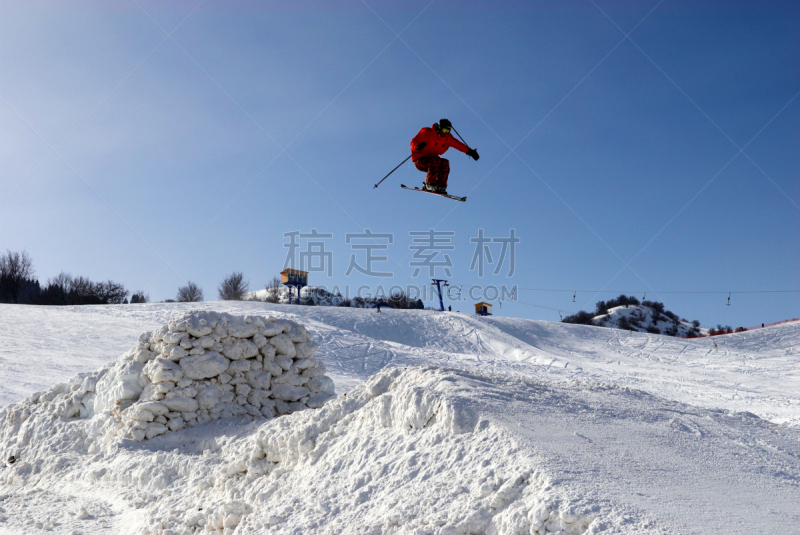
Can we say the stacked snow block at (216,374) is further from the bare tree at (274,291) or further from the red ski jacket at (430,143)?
the bare tree at (274,291)

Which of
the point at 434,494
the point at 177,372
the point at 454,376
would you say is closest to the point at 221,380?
the point at 177,372

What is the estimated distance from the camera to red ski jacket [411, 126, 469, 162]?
9.54 meters

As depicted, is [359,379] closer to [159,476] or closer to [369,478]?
[159,476]

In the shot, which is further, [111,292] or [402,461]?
[111,292]

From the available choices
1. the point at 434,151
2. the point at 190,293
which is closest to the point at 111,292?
the point at 190,293

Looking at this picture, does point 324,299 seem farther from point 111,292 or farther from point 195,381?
point 195,381

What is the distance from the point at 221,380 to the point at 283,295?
52523mm

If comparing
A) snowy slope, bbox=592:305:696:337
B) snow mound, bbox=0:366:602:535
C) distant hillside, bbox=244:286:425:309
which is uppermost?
distant hillside, bbox=244:286:425:309

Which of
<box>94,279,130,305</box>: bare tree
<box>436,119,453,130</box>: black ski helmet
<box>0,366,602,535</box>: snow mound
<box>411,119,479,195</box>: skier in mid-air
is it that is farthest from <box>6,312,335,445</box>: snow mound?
<box>94,279,130,305</box>: bare tree

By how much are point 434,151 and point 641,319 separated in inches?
2246

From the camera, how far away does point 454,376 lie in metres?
5.21

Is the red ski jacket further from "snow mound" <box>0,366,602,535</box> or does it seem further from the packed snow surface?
"snow mound" <box>0,366,602,535</box>

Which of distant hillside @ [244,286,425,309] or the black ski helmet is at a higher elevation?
the black ski helmet

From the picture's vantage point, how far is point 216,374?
7.09 m
